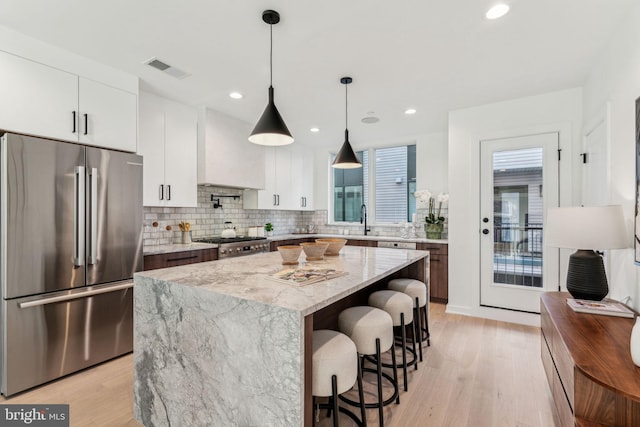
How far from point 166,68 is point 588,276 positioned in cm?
369

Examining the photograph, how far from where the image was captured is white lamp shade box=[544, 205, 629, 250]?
71.1 inches

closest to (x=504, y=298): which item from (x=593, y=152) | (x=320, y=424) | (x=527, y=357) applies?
(x=527, y=357)

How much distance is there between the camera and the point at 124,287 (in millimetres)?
2748

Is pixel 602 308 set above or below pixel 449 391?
above

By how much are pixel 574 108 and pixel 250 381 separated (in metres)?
4.00

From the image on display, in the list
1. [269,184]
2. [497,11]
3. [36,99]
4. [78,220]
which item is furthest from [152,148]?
[497,11]

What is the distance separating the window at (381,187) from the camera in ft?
17.6

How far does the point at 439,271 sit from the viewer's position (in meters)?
4.25

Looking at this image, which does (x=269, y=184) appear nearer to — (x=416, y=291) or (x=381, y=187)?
(x=381, y=187)

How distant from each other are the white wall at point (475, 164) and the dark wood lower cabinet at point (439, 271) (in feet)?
0.83

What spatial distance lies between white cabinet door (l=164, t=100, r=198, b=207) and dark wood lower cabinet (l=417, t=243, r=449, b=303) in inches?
129

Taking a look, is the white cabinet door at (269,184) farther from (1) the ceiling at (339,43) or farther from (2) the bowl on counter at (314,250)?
(2) the bowl on counter at (314,250)

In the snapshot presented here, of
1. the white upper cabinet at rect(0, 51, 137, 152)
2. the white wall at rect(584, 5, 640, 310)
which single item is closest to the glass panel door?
the white wall at rect(584, 5, 640, 310)

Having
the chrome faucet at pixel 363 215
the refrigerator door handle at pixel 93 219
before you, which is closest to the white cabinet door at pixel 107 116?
the refrigerator door handle at pixel 93 219
